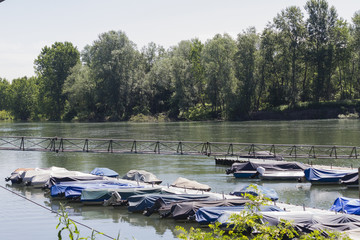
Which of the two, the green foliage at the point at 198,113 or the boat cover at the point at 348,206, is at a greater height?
the green foliage at the point at 198,113

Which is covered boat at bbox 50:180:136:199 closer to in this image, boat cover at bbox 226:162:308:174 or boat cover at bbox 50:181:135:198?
boat cover at bbox 50:181:135:198

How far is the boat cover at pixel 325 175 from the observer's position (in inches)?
1810

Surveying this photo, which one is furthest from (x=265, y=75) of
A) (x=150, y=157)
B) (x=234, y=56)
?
(x=150, y=157)

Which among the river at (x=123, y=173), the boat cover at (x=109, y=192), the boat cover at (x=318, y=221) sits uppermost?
the boat cover at (x=318, y=221)

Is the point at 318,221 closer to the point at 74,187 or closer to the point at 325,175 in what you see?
the point at 325,175

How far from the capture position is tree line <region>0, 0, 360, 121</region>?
13800 centimetres

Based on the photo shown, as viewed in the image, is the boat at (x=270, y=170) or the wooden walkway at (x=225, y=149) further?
the wooden walkway at (x=225, y=149)

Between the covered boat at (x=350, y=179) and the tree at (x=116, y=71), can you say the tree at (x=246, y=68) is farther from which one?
the covered boat at (x=350, y=179)

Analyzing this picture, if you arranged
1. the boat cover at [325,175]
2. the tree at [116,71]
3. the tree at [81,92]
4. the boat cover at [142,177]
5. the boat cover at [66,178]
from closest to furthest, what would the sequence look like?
the boat cover at [66,178] < the boat cover at [325,175] < the boat cover at [142,177] < the tree at [116,71] < the tree at [81,92]

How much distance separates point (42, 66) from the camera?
19762cm

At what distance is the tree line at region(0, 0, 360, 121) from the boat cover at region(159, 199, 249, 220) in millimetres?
106141

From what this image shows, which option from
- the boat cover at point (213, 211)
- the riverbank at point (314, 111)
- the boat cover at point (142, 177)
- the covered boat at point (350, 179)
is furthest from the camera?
the riverbank at point (314, 111)

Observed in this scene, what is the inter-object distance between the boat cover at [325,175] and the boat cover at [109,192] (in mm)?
17998

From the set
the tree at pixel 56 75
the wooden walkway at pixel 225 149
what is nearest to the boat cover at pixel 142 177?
the wooden walkway at pixel 225 149
